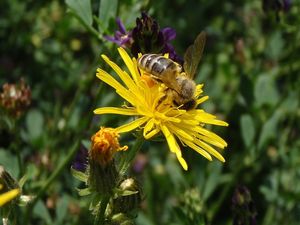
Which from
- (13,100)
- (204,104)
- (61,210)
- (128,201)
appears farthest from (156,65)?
(204,104)

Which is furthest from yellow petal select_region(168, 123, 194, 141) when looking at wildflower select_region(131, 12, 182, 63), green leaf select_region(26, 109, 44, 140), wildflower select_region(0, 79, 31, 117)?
green leaf select_region(26, 109, 44, 140)

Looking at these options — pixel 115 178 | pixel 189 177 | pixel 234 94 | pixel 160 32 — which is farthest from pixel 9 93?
pixel 234 94

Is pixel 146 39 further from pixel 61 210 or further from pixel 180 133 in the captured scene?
pixel 61 210

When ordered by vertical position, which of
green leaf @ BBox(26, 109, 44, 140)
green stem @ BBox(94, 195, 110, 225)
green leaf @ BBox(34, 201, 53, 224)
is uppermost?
green stem @ BBox(94, 195, 110, 225)

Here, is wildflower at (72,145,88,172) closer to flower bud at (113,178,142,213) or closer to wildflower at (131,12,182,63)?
flower bud at (113,178,142,213)

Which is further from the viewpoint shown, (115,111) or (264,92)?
(264,92)

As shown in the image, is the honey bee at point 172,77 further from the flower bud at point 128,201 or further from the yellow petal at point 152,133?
the flower bud at point 128,201

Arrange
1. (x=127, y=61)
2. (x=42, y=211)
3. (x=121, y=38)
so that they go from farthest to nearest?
(x=42, y=211), (x=121, y=38), (x=127, y=61)

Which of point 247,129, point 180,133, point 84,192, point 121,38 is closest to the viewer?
point 84,192
